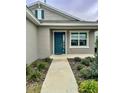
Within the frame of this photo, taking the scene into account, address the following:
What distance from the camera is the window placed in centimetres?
2181

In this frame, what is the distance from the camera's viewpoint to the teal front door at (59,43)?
22.3m

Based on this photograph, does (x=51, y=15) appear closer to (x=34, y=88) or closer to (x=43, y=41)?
(x=43, y=41)

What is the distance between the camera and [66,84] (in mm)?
7816

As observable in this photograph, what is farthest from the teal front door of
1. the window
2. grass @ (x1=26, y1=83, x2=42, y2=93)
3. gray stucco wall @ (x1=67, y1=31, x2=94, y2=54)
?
grass @ (x1=26, y1=83, x2=42, y2=93)

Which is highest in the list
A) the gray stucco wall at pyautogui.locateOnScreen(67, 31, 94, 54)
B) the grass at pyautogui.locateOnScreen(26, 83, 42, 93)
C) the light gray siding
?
the light gray siding

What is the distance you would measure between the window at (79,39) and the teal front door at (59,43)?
1.05m

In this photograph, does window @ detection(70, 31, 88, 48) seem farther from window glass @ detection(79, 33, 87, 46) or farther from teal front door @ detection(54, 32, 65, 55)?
teal front door @ detection(54, 32, 65, 55)

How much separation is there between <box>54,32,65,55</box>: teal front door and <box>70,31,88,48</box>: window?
3.43ft

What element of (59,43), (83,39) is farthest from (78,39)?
(59,43)
